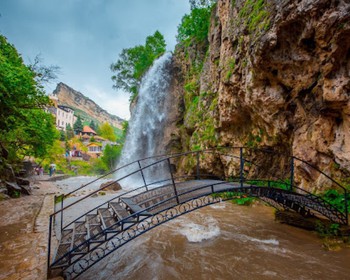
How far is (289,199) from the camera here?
535cm

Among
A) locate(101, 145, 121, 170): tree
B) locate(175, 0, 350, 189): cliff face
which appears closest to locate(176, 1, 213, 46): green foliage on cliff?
locate(175, 0, 350, 189): cliff face

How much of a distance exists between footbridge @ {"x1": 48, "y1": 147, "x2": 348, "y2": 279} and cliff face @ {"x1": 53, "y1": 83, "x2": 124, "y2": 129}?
10998cm

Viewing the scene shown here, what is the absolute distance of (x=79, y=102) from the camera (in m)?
115

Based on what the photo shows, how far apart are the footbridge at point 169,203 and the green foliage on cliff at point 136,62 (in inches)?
737

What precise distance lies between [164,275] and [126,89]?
99.6 ft

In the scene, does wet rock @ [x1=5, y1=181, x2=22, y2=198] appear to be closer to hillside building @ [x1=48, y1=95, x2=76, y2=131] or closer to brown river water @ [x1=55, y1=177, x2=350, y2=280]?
brown river water @ [x1=55, y1=177, x2=350, y2=280]

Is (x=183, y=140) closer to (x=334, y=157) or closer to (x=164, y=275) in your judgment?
(x=334, y=157)

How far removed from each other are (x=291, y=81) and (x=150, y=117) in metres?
16.6

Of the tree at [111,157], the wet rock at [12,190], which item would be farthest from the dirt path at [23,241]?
the tree at [111,157]

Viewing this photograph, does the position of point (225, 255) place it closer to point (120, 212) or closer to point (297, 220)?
point (120, 212)

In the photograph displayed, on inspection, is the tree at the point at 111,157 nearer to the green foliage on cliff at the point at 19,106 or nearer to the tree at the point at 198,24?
the green foliage on cliff at the point at 19,106

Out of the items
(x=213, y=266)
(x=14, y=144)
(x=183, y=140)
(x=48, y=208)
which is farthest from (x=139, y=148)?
(x=213, y=266)

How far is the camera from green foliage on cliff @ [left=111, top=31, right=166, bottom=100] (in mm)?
28438

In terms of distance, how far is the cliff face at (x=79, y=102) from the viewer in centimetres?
10769
